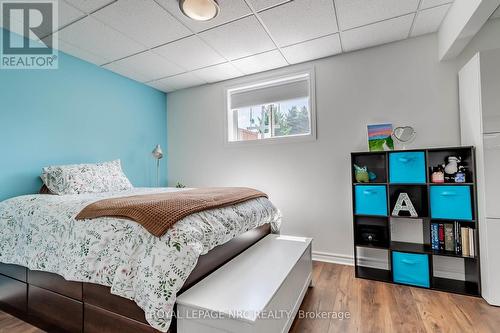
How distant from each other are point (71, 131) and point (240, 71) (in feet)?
6.99

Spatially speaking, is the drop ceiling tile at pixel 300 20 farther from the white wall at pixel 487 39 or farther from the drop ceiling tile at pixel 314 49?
the white wall at pixel 487 39

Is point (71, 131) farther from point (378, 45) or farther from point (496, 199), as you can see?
point (496, 199)

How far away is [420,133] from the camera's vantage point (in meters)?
Result: 2.34

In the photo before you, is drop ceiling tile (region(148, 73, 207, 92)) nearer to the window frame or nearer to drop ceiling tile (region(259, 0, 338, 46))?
the window frame

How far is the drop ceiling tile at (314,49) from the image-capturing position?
246cm

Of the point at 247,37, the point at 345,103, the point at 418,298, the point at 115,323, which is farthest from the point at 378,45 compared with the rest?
the point at 115,323

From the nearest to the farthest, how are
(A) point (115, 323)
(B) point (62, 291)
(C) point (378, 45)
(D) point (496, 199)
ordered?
(A) point (115, 323) < (B) point (62, 291) < (D) point (496, 199) < (C) point (378, 45)

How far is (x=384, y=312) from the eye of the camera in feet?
5.47

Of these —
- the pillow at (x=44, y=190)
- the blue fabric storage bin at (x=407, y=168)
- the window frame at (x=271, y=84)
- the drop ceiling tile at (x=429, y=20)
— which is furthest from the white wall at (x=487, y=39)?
the pillow at (x=44, y=190)

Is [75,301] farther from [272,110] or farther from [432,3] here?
[432,3]

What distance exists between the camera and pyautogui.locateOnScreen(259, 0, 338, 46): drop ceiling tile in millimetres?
1954

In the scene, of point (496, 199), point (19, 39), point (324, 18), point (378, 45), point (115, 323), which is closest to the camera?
point (115, 323)

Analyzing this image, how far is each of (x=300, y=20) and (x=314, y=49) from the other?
55cm

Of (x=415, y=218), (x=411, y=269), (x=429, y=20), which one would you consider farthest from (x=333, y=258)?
(x=429, y=20)
